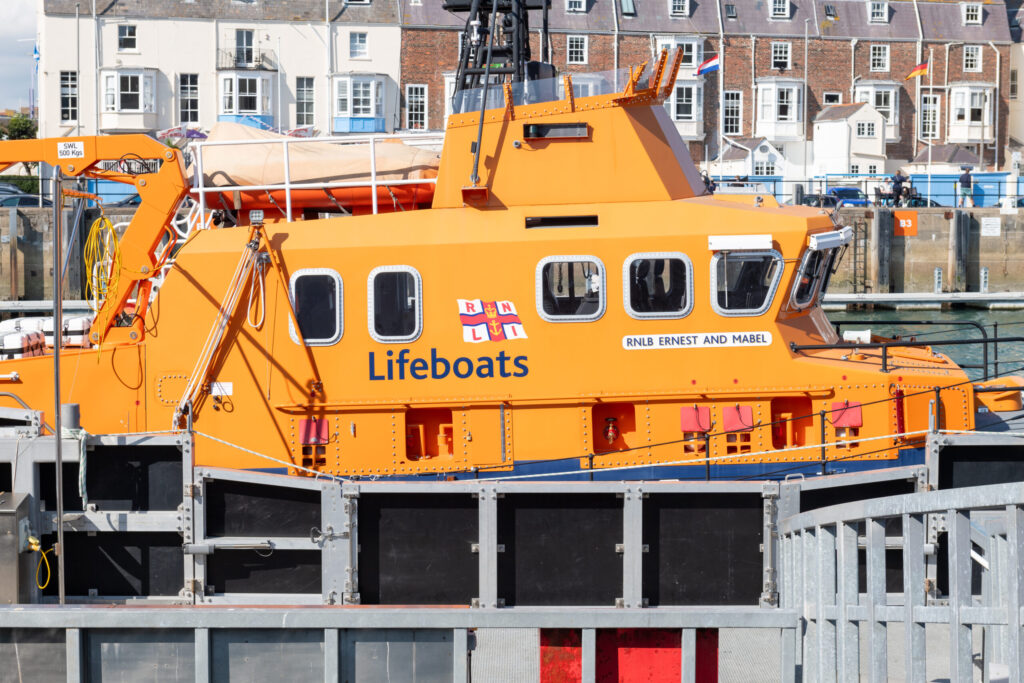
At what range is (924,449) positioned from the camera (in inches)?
379

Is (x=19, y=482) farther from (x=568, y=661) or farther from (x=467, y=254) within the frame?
(x=568, y=661)

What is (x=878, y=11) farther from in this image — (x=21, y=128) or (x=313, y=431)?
(x=313, y=431)

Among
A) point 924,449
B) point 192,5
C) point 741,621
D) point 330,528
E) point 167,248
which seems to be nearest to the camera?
point 741,621

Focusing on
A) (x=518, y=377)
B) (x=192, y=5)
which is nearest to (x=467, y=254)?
(x=518, y=377)

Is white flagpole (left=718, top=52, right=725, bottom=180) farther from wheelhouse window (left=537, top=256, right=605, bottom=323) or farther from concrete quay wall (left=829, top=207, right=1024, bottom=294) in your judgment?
wheelhouse window (left=537, top=256, right=605, bottom=323)

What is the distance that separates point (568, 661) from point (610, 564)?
2.74 meters

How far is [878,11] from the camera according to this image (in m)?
63.9

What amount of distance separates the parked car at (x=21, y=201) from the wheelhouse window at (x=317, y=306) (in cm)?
3174

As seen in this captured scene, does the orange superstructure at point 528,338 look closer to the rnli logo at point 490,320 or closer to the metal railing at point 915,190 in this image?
the rnli logo at point 490,320

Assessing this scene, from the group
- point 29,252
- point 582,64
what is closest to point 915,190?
point 582,64

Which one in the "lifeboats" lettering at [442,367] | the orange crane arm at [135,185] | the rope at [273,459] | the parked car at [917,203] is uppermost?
the parked car at [917,203]

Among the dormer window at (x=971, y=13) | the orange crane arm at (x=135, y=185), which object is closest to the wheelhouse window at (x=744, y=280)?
the orange crane arm at (x=135, y=185)

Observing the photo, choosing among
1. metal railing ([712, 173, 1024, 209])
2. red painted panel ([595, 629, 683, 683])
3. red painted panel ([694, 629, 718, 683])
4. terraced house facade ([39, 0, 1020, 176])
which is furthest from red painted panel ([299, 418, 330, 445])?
terraced house facade ([39, 0, 1020, 176])

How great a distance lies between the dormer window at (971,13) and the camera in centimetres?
6485
